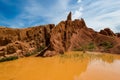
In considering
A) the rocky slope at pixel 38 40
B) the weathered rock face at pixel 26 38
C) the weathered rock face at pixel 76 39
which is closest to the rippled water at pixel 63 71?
the rocky slope at pixel 38 40

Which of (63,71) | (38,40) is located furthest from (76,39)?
(63,71)

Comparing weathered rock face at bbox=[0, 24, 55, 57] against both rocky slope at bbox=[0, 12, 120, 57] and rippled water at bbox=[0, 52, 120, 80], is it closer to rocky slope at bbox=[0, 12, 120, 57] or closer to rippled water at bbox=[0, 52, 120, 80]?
rocky slope at bbox=[0, 12, 120, 57]

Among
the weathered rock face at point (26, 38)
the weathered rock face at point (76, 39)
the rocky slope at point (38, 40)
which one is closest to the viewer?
the rocky slope at point (38, 40)

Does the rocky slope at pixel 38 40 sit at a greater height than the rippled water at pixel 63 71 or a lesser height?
greater

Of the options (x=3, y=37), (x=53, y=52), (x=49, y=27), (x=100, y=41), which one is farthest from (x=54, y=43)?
(x=100, y=41)

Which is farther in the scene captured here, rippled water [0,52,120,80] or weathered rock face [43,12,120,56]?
weathered rock face [43,12,120,56]

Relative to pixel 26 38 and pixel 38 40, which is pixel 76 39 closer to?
pixel 38 40

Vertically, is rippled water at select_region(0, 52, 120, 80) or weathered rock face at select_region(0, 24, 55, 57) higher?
weathered rock face at select_region(0, 24, 55, 57)

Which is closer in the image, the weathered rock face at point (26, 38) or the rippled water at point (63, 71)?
the rippled water at point (63, 71)

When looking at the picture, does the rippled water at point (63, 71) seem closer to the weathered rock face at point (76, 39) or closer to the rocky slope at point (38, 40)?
the rocky slope at point (38, 40)

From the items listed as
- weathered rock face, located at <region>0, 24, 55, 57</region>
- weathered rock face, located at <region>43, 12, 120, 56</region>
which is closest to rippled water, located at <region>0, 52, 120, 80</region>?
weathered rock face, located at <region>43, 12, 120, 56</region>

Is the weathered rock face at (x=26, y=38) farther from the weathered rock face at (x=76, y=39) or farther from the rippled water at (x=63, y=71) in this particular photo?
the rippled water at (x=63, y=71)

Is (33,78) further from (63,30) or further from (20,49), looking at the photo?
(63,30)

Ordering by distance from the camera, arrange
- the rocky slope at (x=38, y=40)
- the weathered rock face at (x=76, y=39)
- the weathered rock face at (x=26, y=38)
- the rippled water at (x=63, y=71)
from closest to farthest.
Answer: the rippled water at (x=63, y=71)
the rocky slope at (x=38, y=40)
the weathered rock face at (x=26, y=38)
the weathered rock face at (x=76, y=39)
